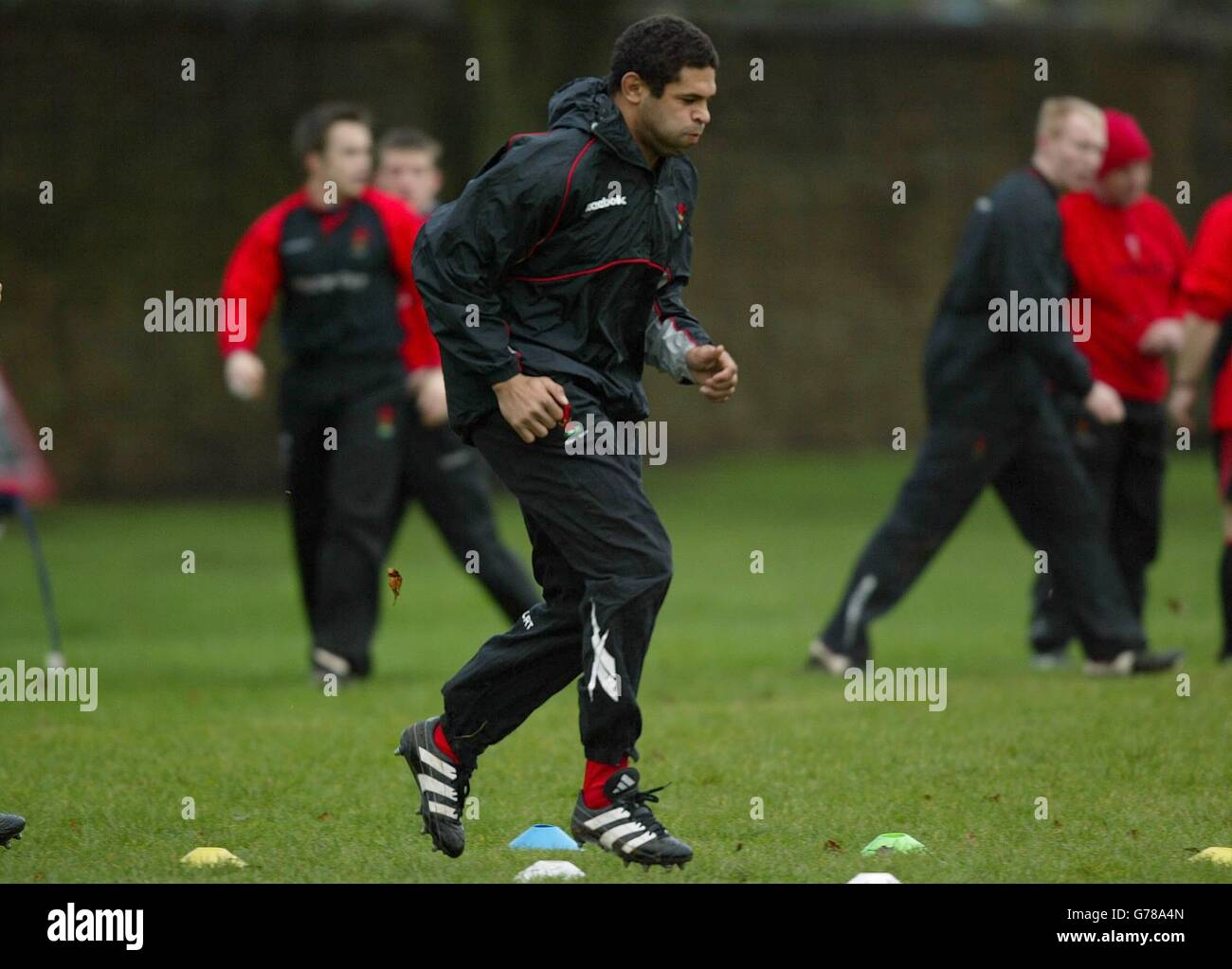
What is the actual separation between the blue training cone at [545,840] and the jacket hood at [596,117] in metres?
1.89

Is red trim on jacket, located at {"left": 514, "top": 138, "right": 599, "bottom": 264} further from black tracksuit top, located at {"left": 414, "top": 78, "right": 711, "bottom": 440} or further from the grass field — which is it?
the grass field

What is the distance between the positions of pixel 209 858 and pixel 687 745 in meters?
2.63

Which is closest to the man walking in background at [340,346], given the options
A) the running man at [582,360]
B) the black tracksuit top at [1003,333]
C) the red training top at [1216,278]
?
the black tracksuit top at [1003,333]

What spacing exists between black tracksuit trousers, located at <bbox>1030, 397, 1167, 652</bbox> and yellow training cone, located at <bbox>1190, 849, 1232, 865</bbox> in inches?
173

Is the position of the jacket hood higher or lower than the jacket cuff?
higher

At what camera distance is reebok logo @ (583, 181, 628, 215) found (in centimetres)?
553

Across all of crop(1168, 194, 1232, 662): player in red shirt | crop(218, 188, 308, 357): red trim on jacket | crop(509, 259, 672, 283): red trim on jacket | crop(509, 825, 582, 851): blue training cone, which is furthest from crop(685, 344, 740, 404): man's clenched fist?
crop(218, 188, 308, 357): red trim on jacket

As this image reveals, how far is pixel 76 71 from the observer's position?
19672mm
